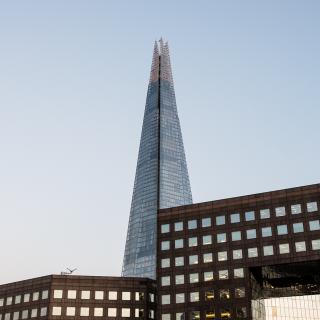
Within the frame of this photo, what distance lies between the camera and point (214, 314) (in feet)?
408

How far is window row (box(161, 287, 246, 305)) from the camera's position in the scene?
123375 mm

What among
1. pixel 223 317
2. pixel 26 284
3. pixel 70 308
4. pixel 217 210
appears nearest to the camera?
pixel 223 317

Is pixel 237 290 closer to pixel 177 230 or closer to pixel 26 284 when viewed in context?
pixel 177 230

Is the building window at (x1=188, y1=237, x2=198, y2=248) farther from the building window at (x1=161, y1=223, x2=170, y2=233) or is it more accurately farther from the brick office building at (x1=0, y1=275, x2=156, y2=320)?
the brick office building at (x1=0, y1=275, x2=156, y2=320)

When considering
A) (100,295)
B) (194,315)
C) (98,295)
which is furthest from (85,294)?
(194,315)

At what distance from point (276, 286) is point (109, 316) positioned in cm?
4251

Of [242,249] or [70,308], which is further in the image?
[70,308]

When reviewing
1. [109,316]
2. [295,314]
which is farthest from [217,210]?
[109,316]

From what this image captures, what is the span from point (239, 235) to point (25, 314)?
205ft

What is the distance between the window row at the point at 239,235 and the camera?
120688 mm

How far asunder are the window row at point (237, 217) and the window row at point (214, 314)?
19.3 metres

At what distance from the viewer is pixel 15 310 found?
154 m

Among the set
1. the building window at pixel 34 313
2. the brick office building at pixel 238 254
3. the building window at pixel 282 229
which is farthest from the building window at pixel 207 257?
the building window at pixel 34 313

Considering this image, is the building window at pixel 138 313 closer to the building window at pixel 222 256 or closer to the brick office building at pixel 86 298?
the brick office building at pixel 86 298
